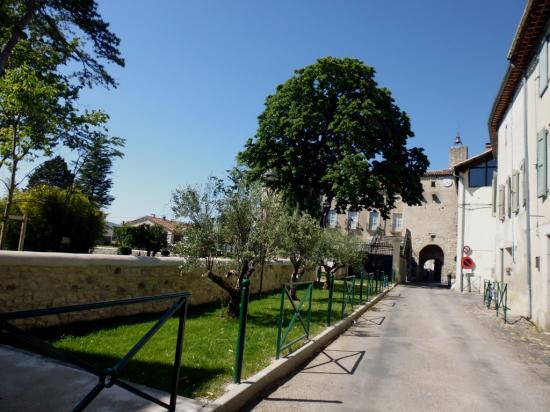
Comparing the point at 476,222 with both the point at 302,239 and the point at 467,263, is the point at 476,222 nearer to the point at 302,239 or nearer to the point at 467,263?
the point at 467,263

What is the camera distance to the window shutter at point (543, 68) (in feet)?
35.8

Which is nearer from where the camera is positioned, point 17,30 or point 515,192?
point 17,30

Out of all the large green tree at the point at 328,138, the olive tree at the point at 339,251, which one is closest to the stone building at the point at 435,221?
the large green tree at the point at 328,138

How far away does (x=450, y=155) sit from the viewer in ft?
129

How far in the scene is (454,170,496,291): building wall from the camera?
84.9 feet

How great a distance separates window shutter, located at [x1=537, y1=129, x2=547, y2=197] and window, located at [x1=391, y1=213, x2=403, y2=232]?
3037cm

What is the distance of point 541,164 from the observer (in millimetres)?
10930

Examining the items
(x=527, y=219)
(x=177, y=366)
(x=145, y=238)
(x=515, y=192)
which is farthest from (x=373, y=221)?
(x=177, y=366)

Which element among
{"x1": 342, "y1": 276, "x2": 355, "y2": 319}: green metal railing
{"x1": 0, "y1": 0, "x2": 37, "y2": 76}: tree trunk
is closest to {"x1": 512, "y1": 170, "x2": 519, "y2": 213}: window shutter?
{"x1": 342, "y1": 276, "x2": 355, "y2": 319}: green metal railing

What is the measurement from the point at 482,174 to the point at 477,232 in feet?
12.1

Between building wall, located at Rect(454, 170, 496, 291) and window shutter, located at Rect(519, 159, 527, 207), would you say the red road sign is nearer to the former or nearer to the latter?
building wall, located at Rect(454, 170, 496, 291)

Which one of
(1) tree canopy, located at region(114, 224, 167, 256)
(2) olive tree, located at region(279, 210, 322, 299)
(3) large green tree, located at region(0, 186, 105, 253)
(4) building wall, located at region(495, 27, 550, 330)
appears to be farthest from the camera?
(1) tree canopy, located at region(114, 224, 167, 256)

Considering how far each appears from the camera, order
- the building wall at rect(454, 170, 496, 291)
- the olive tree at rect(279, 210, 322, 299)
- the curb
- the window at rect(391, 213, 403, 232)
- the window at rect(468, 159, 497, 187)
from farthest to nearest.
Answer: the window at rect(391, 213, 403, 232), the window at rect(468, 159, 497, 187), the building wall at rect(454, 170, 496, 291), the olive tree at rect(279, 210, 322, 299), the curb

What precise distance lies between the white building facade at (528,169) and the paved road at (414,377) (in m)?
2.98
